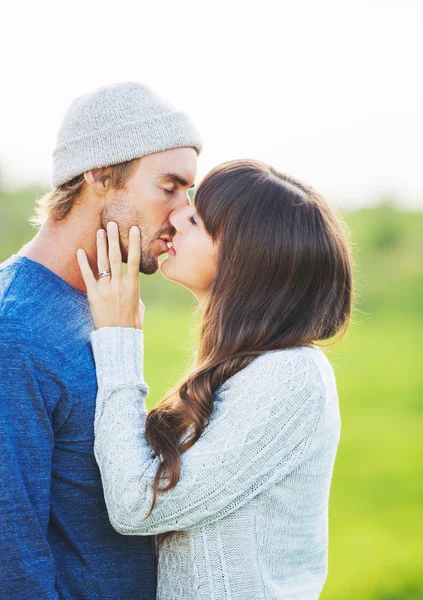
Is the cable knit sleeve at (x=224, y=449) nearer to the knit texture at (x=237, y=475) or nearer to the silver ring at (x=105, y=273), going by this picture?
the knit texture at (x=237, y=475)

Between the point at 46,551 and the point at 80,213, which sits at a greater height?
the point at 80,213

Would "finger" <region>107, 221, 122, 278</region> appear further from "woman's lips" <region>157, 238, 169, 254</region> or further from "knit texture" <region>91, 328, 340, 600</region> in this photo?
"knit texture" <region>91, 328, 340, 600</region>

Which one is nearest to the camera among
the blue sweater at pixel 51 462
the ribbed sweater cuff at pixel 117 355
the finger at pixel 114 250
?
the blue sweater at pixel 51 462

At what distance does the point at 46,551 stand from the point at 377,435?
1149 cm

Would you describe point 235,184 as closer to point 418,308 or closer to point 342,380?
point 342,380

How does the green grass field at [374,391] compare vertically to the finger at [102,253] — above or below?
below

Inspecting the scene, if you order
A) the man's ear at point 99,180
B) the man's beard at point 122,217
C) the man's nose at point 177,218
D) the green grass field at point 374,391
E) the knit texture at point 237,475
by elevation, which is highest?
the man's ear at point 99,180

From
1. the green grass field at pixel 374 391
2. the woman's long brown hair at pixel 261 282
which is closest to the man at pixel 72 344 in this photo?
the woman's long brown hair at pixel 261 282

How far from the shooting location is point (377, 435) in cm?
1329

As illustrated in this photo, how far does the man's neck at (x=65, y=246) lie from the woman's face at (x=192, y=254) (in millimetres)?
292

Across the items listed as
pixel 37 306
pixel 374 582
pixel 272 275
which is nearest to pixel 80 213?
pixel 37 306

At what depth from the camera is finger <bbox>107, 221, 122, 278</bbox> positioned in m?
2.81

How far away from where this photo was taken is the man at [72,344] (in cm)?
230

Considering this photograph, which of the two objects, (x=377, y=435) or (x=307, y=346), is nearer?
(x=307, y=346)
